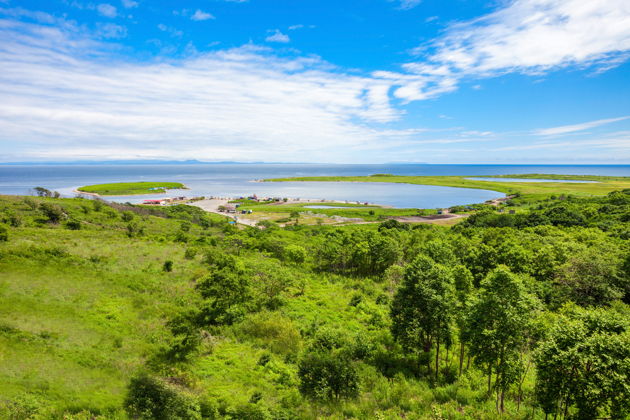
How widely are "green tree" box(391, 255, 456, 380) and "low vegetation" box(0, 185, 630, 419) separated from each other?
105 millimetres

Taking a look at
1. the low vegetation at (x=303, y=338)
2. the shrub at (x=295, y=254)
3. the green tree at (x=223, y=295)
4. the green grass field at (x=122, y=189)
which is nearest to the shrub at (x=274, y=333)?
the low vegetation at (x=303, y=338)

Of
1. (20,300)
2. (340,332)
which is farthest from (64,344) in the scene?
(340,332)

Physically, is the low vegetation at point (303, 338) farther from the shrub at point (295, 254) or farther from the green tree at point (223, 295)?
the shrub at point (295, 254)

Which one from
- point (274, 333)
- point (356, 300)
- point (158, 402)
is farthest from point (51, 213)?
point (158, 402)

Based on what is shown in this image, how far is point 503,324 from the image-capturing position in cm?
1616

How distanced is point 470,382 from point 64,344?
28.7 meters

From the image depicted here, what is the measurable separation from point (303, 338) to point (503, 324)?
55.3ft

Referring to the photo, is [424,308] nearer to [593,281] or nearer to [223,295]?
[223,295]

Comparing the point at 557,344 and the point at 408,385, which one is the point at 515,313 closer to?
the point at 557,344

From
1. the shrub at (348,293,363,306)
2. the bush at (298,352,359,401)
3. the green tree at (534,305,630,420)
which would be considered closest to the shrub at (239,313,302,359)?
the bush at (298,352,359,401)

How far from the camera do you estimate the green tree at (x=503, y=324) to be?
15969 millimetres

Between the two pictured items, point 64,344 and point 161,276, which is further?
point 161,276

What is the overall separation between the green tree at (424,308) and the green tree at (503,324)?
11.2 feet

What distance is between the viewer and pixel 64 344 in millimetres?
19359
